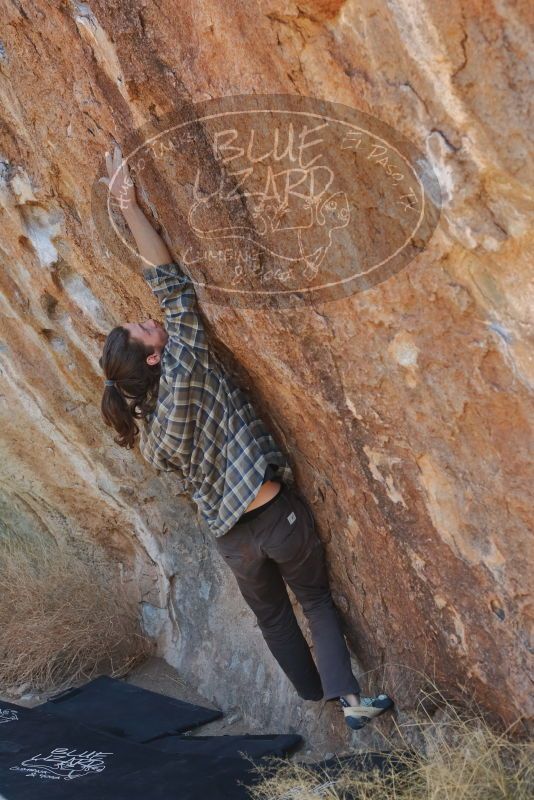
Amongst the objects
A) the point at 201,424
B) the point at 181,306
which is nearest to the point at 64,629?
the point at 201,424

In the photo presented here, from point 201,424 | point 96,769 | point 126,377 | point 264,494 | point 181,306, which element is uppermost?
point 181,306

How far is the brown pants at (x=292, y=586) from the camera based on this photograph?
10.4 ft

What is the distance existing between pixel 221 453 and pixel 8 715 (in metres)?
1.56

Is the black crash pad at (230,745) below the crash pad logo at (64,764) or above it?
below

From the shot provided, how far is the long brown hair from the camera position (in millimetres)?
3053

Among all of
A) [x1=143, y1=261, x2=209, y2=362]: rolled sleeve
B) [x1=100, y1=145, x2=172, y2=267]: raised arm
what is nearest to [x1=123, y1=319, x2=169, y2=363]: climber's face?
[x1=143, y1=261, x2=209, y2=362]: rolled sleeve

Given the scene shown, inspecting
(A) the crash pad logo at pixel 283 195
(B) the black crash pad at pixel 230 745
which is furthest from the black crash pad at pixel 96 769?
(A) the crash pad logo at pixel 283 195

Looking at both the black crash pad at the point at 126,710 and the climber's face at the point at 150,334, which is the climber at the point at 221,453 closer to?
the climber's face at the point at 150,334

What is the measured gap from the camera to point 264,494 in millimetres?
3172

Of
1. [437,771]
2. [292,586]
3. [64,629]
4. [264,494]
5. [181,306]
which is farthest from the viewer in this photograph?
[64,629]

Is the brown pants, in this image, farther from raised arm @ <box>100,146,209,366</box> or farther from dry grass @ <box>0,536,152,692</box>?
dry grass @ <box>0,536,152,692</box>

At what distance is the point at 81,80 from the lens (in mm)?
2951

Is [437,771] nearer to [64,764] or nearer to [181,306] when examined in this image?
[64,764]

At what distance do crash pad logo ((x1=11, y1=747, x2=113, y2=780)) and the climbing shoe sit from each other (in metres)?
0.89
